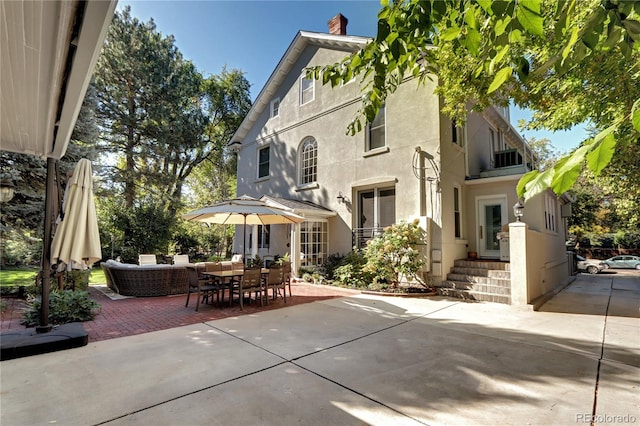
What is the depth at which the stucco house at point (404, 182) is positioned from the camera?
9758mm

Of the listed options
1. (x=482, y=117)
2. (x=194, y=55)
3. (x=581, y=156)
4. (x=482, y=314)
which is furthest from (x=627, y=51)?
(x=194, y=55)

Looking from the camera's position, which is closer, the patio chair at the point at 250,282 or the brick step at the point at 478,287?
the patio chair at the point at 250,282

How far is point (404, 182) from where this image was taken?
10633 millimetres

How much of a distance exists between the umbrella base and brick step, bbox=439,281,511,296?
8.97m

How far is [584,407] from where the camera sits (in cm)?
312

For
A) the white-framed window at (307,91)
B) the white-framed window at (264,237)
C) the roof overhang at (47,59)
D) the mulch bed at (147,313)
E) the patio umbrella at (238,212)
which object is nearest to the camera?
the roof overhang at (47,59)

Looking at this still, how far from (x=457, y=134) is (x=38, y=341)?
1226 cm

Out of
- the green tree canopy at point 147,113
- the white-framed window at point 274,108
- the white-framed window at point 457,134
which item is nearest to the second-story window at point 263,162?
the white-framed window at point 274,108

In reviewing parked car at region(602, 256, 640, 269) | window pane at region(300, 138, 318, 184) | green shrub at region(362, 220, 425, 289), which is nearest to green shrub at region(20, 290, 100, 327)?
green shrub at region(362, 220, 425, 289)

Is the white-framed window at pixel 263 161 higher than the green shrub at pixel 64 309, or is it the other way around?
the white-framed window at pixel 263 161

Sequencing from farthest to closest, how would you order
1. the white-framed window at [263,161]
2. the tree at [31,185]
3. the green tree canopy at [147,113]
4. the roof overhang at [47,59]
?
the green tree canopy at [147,113], the white-framed window at [263,161], the tree at [31,185], the roof overhang at [47,59]

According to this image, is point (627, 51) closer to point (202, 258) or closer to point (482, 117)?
point (482, 117)

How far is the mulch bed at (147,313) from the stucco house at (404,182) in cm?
331

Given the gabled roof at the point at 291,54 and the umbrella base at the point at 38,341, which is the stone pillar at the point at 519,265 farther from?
the umbrella base at the point at 38,341
